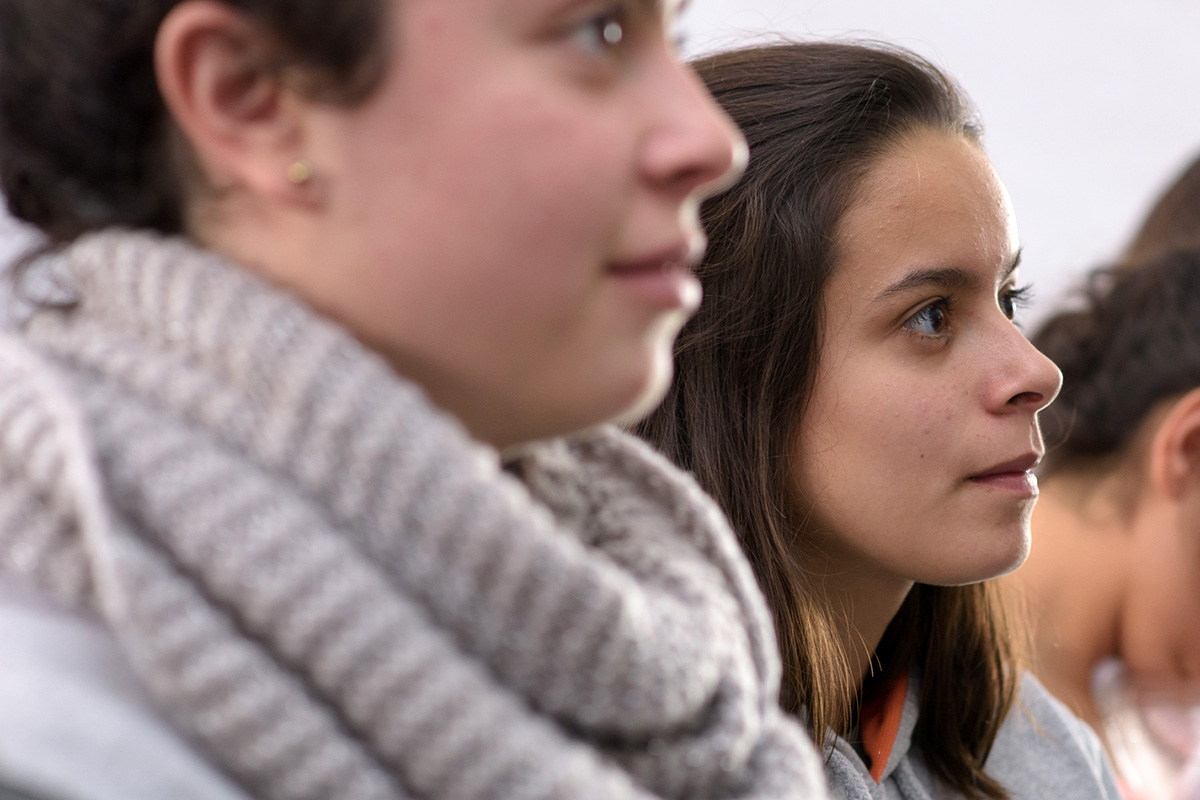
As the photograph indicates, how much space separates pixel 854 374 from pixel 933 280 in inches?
4.5

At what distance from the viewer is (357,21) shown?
56cm

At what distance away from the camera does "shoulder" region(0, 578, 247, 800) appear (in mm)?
484

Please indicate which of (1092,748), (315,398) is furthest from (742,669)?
(1092,748)

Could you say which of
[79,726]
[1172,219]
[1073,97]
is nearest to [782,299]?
[79,726]

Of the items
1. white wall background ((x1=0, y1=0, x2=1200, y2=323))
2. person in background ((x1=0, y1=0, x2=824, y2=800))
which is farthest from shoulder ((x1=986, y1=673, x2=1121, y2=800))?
white wall background ((x1=0, y1=0, x2=1200, y2=323))

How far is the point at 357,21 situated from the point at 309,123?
0.18 ft

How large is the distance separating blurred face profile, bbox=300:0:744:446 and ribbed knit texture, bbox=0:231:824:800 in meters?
0.04

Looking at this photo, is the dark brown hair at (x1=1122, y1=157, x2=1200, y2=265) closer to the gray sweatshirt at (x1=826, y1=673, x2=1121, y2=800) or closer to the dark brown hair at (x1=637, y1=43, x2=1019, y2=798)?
the gray sweatshirt at (x1=826, y1=673, x2=1121, y2=800)

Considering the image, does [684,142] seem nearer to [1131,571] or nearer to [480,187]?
[480,187]

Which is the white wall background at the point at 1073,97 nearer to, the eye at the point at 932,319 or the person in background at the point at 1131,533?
the person in background at the point at 1131,533

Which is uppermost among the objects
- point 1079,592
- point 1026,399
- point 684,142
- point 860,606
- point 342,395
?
point 684,142

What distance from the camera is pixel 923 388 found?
108 centimetres

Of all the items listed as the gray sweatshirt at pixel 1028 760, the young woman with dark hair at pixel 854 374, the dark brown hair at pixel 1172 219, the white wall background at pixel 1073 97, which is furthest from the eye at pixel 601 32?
the white wall background at pixel 1073 97

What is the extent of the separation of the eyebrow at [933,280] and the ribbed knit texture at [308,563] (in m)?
0.57
